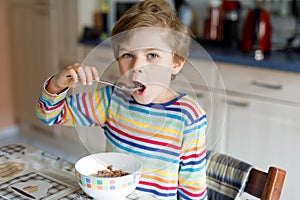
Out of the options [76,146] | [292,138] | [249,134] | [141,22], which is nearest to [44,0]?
[76,146]

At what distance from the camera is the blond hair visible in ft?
3.21

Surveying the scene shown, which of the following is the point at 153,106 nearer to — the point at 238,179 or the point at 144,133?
the point at 144,133

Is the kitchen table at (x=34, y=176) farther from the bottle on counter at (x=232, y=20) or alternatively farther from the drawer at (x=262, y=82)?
the bottle on counter at (x=232, y=20)

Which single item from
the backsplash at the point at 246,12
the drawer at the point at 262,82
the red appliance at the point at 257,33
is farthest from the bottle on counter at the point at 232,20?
the drawer at the point at 262,82

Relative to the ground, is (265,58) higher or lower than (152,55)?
lower

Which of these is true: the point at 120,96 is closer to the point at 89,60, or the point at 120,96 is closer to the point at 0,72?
the point at 89,60

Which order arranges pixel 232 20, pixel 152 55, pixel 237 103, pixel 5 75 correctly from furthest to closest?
pixel 5 75 < pixel 232 20 < pixel 237 103 < pixel 152 55

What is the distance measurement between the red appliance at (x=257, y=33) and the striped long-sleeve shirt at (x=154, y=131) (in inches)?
49.1

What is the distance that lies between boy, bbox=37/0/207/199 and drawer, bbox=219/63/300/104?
956 mm

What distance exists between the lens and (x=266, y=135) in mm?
1995

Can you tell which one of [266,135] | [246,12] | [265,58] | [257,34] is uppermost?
[246,12]

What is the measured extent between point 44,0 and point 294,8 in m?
1.56

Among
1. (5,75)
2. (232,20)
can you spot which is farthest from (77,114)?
(5,75)

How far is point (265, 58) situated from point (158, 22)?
1161 mm
